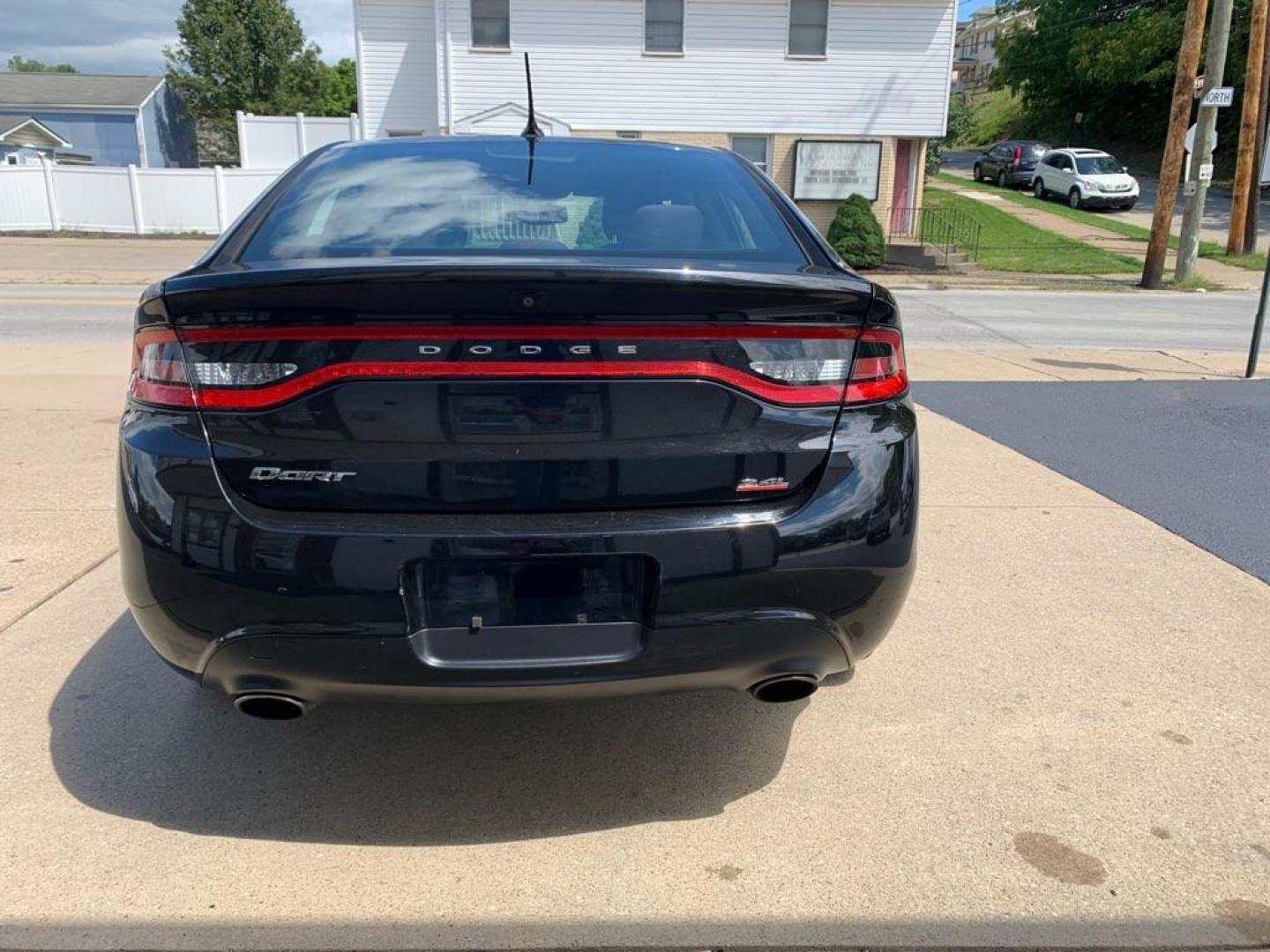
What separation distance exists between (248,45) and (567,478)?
51.3 metres

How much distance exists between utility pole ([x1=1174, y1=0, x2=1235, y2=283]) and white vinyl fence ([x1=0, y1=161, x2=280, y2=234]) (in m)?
20.2

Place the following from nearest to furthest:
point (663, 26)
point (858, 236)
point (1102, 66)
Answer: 1. point (858, 236)
2. point (663, 26)
3. point (1102, 66)

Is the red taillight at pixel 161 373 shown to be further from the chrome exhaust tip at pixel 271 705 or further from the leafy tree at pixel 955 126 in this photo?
the leafy tree at pixel 955 126

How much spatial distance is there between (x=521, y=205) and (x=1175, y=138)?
18.6 m

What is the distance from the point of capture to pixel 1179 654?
374 centimetres

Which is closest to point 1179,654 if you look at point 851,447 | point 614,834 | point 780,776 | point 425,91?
point 780,776

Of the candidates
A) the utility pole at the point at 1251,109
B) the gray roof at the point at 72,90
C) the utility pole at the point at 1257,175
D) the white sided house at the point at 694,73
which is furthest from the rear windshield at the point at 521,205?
the gray roof at the point at 72,90

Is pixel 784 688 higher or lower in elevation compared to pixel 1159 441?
higher

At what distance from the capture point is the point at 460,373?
2312 millimetres

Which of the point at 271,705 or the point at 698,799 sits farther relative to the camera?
the point at 698,799

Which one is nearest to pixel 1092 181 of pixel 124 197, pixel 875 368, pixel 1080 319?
pixel 1080 319

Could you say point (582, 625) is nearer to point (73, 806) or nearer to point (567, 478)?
Answer: point (567, 478)

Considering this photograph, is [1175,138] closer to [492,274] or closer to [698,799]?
[698,799]

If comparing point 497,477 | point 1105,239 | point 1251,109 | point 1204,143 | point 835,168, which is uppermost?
point 1251,109
